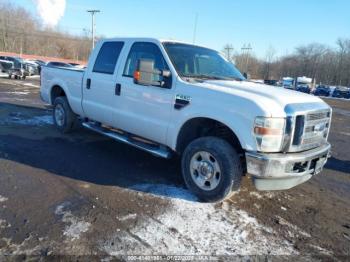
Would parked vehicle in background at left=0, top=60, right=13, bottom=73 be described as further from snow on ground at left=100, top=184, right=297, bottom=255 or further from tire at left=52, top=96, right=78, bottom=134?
snow on ground at left=100, top=184, right=297, bottom=255

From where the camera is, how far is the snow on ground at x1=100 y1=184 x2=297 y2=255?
3090 millimetres

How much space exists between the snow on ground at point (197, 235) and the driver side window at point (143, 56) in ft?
6.48

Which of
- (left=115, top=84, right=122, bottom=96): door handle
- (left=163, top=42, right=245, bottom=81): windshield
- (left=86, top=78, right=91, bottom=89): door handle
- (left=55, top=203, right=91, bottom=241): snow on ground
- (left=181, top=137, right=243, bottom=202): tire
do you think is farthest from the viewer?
(left=86, top=78, right=91, bottom=89): door handle

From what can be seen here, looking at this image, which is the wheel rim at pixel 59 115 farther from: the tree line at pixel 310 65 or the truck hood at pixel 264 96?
the tree line at pixel 310 65

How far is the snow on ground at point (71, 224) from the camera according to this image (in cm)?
320

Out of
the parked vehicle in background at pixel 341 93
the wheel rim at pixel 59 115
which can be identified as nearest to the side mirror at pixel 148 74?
the wheel rim at pixel 59 115

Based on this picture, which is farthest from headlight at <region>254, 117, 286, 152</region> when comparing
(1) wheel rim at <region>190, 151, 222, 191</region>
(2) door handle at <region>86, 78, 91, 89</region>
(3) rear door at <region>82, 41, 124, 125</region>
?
(2) door handle at <region>86, 78, 91, 89</region>

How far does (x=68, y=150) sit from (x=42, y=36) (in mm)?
86100

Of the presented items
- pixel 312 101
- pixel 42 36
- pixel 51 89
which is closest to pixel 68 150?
pixel 51 89

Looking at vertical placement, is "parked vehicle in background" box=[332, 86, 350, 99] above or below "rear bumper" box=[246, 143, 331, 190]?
below

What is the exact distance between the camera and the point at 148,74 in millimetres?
4395

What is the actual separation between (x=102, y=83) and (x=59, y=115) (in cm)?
218

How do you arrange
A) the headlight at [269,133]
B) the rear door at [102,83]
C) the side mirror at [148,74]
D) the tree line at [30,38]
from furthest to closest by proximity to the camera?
1. the tree line at [30,38]
2. the rear door at [102,83]
3. the side mirror at [148,74]
4. the headlight at [269,133]

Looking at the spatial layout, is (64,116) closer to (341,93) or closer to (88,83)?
(88,83)
